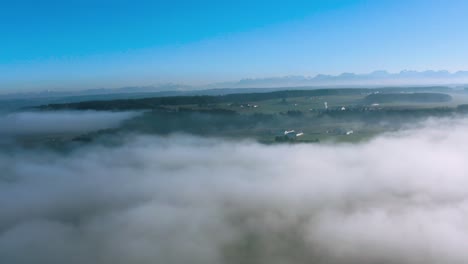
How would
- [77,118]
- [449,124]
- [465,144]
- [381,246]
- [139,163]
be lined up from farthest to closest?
[77,118]
[449,124]
[465,144]
[139,163]
[381,246]

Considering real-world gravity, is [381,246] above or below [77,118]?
below

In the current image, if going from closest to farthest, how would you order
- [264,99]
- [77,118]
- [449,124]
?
[449,124], [77,118], [264,99]

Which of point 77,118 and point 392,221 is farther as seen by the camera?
point 77,118

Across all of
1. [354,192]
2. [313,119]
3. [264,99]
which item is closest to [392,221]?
[354,192]

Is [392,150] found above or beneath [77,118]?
beneath

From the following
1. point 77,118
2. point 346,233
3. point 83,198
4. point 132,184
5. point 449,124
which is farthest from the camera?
point 77,118

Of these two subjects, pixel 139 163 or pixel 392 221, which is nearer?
pixel 392 221

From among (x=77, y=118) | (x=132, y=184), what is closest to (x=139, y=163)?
(x=132, y=184)

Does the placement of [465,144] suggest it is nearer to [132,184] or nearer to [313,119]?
[313,119]

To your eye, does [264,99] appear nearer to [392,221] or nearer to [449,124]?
[449,124]
